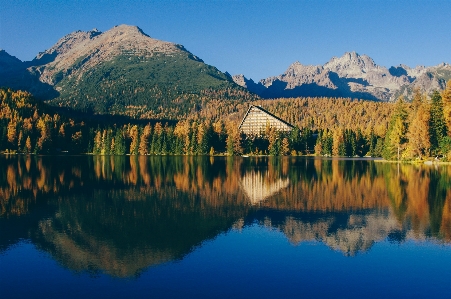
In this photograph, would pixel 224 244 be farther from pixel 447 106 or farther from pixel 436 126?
pixel 436 126

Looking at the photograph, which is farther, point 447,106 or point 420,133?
point 420,133

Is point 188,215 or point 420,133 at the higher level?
point 420,133

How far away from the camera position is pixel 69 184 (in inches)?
2788

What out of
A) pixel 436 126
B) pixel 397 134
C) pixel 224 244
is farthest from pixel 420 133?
pixel 224 244

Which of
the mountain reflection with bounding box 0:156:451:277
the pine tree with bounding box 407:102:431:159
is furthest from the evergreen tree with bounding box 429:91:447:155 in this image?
the mountain reflection with bounding box 0:156:451:277

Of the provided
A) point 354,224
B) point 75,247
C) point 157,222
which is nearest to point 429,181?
point 354,224

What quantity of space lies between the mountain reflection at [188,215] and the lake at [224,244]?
141 millimetres

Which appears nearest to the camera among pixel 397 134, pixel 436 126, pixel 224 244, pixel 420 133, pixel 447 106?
pixel 224 244

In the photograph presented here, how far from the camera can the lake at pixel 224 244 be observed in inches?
1008

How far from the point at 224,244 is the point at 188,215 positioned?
35.6 ft

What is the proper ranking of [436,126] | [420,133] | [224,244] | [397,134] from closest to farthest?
[224,244], [420,133], [436,126], [397,134]

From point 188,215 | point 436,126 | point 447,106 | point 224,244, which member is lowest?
point 224,244

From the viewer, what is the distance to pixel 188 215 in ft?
147

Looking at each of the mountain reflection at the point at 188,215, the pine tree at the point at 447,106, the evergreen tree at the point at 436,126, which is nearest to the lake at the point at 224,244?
the mountain reflection at the point at 188,215
